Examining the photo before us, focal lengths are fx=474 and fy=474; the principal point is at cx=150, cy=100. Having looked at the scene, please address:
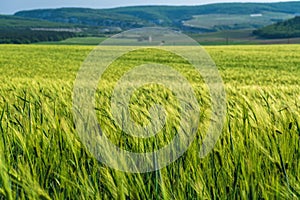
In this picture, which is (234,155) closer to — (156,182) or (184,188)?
(184,188)

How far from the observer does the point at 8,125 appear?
6.33 ft

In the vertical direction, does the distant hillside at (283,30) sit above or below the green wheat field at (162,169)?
below

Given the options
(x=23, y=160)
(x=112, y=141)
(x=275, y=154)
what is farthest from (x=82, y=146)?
(x=275, y=154)

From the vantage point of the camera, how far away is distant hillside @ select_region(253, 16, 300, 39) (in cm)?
8906

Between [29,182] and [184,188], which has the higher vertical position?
[29,182]

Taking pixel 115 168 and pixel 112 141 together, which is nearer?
pixel 115 168

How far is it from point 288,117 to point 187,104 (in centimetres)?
50

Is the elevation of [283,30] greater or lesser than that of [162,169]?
lesser

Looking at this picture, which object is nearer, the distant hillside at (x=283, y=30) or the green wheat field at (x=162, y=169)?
the green wheat field at (x=162, y=169)

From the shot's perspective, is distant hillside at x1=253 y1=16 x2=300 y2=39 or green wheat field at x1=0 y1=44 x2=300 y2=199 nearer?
green wheat field at x1=0 y1=44 x2=300 y2=199

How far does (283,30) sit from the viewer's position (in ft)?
313

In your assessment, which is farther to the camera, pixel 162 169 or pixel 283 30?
pixel 283 30

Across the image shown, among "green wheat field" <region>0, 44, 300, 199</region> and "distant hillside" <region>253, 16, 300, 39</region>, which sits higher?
"green wheat field" <region>0, 44, 300, 199</region>

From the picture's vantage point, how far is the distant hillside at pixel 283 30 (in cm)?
8906
